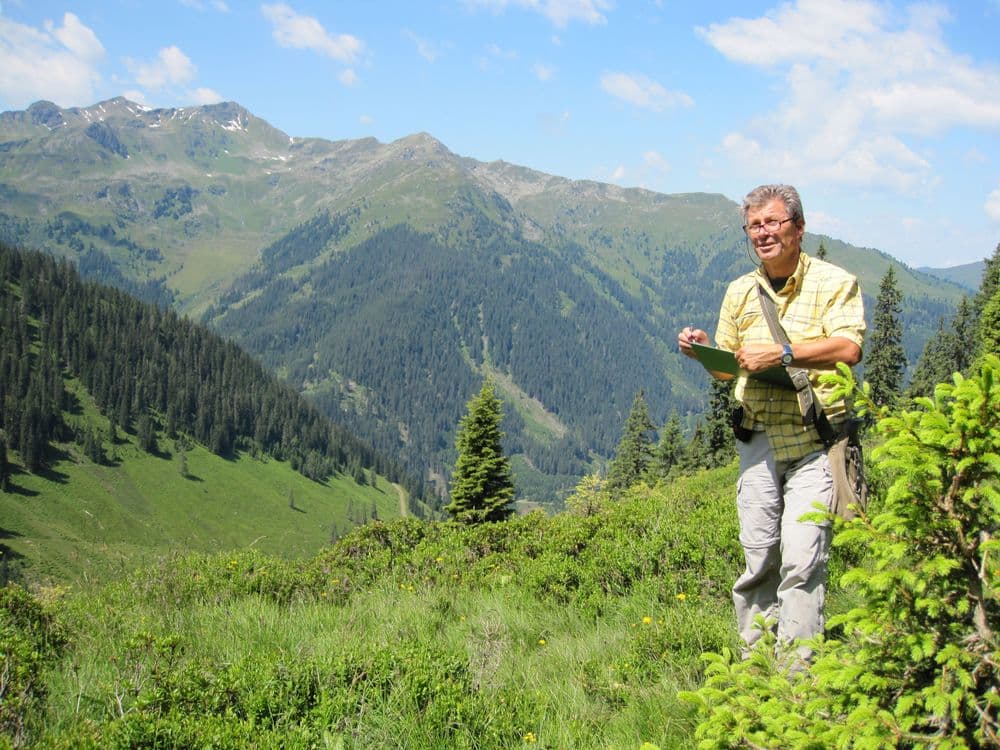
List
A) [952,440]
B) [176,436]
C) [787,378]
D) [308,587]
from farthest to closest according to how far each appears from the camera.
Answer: [176,436]
[308,587]
[787,378]
[952,440]

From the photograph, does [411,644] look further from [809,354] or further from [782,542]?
[809,354]

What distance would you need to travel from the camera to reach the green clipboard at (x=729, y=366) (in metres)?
3.93

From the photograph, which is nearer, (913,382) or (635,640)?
(635,640)

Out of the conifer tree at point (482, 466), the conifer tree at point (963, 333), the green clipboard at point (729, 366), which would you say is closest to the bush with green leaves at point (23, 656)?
the green clipboard at point (729, 366)

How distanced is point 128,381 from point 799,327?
174 m

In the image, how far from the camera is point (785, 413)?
4.25 metres

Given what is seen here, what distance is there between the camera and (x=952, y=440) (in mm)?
2209

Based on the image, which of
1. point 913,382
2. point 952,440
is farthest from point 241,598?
point 913,382

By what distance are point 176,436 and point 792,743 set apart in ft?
575

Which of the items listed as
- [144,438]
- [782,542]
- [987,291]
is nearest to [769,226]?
[782,542]

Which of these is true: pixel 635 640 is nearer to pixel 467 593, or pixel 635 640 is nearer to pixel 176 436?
pixel 467 593

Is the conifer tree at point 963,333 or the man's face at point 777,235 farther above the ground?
the conifer tree at point 963,333

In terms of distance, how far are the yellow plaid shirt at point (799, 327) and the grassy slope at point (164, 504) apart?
317ft

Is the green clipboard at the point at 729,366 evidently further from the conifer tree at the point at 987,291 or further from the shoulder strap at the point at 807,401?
the conifer tree at the point at 987,291
